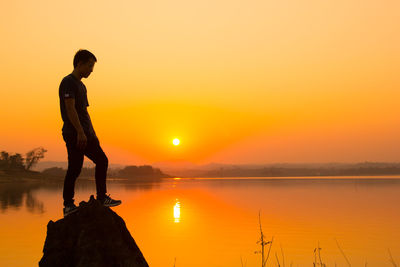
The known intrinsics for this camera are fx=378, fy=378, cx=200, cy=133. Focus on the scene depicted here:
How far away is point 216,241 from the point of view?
35719mm

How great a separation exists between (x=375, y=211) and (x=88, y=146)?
184ft

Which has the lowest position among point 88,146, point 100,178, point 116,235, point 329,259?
point 329,259

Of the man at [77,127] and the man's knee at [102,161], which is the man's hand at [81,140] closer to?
the man at [77,127]

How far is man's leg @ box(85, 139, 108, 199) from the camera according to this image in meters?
8.16

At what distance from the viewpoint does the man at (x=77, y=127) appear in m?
7.66

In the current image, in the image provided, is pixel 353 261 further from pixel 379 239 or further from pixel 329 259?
pixel 379 239

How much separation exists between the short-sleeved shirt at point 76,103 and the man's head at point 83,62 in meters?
0.22

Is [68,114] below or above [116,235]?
above

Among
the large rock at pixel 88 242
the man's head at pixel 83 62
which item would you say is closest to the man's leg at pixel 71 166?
the large rock at pixel 88 242

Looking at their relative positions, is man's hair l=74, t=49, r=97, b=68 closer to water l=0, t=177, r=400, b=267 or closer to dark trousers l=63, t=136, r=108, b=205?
dark trousers l=63, t=136, r=108, b=205

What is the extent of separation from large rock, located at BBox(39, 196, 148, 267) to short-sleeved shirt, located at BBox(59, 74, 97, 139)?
1.54 metres

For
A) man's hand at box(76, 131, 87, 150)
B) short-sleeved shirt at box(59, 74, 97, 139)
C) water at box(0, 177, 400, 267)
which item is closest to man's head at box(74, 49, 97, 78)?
short-sleeved shirt at box(59, 74, 97, 139)

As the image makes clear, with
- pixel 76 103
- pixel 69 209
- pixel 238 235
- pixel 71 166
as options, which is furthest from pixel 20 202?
pixel 76 103

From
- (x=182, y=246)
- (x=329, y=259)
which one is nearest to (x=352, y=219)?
(x=329, y=259)
